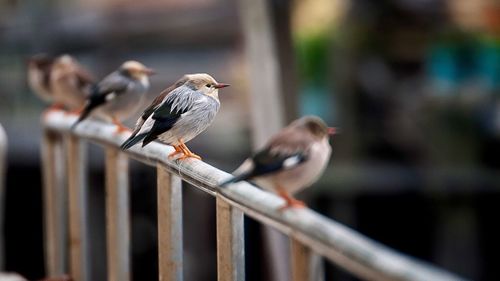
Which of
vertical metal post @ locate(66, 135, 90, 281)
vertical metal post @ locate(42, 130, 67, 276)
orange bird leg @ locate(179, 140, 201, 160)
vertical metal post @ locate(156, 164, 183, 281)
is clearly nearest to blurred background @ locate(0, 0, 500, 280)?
vertical metal post @ locate(42, 130, 67, 276)

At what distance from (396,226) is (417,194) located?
89cm

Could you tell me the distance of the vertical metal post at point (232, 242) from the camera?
9.83ft

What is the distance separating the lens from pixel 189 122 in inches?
152

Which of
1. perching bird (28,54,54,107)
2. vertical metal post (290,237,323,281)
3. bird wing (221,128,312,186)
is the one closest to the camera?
vertical metal post (290,237,323,281)

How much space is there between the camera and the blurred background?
40.0 feet

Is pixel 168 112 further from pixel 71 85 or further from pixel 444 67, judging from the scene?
pixel 444 67

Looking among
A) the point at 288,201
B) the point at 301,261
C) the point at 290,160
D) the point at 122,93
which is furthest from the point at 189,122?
the point at 122,93

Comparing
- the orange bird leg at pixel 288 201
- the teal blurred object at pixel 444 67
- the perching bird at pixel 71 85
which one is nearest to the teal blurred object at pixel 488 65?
the teal blurred object at pixel 444 67

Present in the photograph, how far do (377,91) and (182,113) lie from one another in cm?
942

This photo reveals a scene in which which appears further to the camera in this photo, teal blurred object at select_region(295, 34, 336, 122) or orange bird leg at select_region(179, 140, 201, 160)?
teal blurred object at select_region(295, 34, 336, 122)

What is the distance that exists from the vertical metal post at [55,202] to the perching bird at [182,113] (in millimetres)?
1294

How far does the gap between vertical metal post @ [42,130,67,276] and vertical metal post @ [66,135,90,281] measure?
30 cm

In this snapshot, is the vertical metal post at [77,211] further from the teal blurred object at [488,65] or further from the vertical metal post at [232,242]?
the teal blurred object at [488,65]

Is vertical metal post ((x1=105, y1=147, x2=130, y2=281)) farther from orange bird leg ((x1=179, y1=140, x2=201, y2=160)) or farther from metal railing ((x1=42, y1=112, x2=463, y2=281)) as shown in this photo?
orange bird leg ((x1=179, y1=140, x2=201, y2=160))
